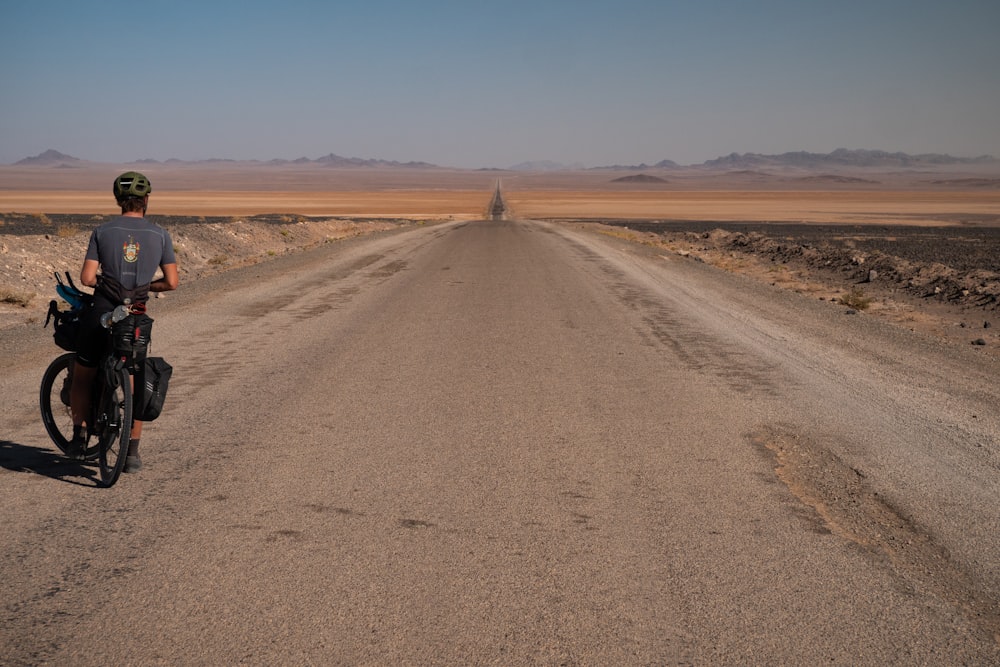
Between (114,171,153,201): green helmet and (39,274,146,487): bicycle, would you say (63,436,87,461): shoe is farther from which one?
(114,171,153,201): green helmet

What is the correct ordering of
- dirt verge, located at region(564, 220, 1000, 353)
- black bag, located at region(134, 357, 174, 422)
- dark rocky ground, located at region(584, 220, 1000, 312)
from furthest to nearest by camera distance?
1. dark rocky ground, located at region(584, 220, 1000, 312)
2. dirt verge, located at region(564, 220, 1000, 353)
3. black bag, located at region(134, 357, 174, 422)

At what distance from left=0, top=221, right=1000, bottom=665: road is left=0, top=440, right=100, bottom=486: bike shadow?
3 centimetres

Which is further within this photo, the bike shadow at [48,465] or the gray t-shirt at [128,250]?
the bike shadow at [48,465]

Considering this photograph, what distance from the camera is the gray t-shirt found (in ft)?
17.2

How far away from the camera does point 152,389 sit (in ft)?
17.8

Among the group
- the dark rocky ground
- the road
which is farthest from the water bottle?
the dark rocky ground

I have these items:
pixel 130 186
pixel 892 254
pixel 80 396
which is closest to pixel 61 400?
pixel 80 396

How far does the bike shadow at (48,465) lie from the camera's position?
214 inches

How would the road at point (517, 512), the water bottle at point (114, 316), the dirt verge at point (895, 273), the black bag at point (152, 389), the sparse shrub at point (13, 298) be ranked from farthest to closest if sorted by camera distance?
1. the dirt verge at point (895, 273)
2. the sparse shrub at point (13, 298)
3. the black bag at point (152, 389)
4. the water bottle at point (114, 316)
5. the road at point (517, 512)

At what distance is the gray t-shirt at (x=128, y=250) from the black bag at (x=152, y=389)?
1.72ft

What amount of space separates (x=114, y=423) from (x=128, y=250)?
1.06 meters

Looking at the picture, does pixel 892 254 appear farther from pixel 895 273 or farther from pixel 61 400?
pixel 61 400

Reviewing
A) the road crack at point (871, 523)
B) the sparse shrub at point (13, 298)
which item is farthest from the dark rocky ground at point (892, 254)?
the sparse shrub at point (13, 298)

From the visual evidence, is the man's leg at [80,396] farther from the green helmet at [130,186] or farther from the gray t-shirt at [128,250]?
the green helmet at [130,186]
